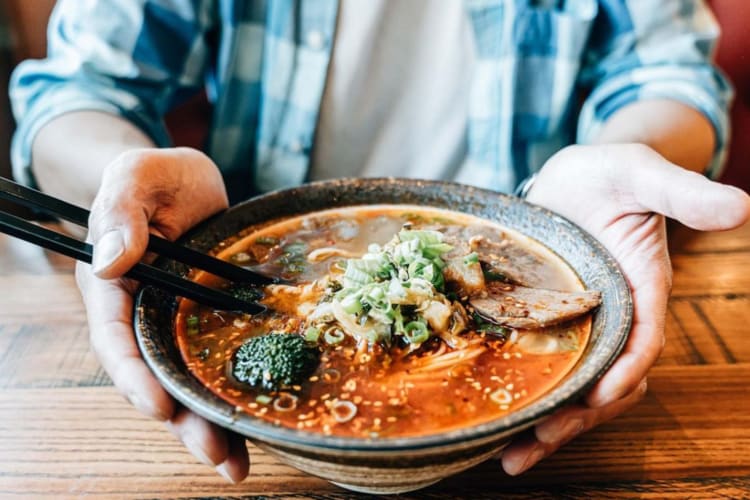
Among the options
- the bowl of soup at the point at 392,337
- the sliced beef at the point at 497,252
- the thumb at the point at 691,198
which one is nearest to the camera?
the bowl of soup at the point at 392,337

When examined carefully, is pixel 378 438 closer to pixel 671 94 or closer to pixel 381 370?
pixel 381 370

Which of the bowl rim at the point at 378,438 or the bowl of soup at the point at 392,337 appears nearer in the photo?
the bowl rim at the point at 378,438

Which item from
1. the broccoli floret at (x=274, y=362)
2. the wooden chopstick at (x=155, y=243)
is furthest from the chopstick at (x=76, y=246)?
the broccoli floret at (x=274, y=362)

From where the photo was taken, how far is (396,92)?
2.65 metres

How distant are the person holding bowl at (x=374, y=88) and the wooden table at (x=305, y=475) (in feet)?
1.69

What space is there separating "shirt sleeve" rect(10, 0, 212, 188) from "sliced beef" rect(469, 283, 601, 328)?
61.9 inches

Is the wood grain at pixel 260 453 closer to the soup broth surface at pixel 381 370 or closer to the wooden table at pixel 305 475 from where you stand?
the wooden table at pixel 305 475

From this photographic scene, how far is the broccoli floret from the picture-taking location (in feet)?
4.24

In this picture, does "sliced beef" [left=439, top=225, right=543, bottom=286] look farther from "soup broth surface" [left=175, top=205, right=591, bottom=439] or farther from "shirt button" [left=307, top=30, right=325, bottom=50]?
"shirt button" [left=307, top=30, right=325, bottom=50]

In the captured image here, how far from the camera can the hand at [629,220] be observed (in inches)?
49.4

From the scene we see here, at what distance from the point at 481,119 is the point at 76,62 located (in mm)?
1540

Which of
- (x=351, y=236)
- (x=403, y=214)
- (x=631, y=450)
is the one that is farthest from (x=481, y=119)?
(x=631, y=450)

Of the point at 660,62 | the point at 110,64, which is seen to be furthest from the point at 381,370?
the point at 660,62

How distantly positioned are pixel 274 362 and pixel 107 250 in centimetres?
43
